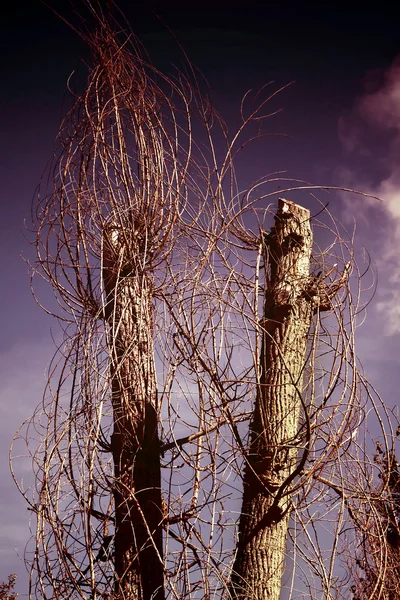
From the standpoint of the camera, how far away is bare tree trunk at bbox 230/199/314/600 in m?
3.07

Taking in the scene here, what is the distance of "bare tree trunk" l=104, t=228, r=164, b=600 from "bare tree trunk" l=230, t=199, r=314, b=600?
512 millimetres

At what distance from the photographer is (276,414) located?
3336 millimetres

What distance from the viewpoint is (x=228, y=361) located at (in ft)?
10.3

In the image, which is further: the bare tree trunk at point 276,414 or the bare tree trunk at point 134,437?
the bare tree trunk at point 276,414

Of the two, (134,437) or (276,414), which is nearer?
(134,437)

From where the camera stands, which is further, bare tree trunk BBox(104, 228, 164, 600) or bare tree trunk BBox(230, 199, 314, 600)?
bare tree trunk BBox(230, 199, 314, 600)

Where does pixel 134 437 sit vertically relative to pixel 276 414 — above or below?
below

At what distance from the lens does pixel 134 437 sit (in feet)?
10.3

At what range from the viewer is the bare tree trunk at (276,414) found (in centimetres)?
307

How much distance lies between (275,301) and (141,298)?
2.98ft

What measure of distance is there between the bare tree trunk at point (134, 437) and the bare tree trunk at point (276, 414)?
0.51 metres

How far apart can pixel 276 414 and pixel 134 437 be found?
0.86m

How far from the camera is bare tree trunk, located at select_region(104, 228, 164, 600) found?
2898mm

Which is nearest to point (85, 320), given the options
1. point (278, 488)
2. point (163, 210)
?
point (163, 210)
